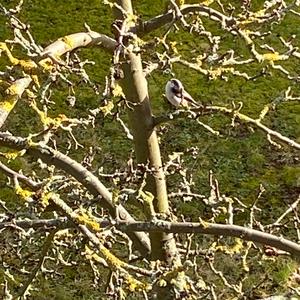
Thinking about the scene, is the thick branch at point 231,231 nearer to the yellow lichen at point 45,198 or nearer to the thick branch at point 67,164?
the thick branch at point 67,164

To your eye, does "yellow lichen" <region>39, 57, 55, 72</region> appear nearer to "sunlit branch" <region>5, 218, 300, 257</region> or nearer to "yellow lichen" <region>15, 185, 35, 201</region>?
"yellow lichen" <region>15, 185, 35, 201</region>

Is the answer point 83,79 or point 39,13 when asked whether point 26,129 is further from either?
point 83,79

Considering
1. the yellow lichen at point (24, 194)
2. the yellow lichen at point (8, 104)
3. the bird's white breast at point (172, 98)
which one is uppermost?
the bird's white breast at point (172, 98)

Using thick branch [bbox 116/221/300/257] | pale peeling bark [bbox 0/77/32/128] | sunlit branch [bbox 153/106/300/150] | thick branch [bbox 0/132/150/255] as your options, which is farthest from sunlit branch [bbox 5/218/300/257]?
sunlit branch [bbox 153/106/300/150]

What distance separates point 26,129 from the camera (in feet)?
29.8

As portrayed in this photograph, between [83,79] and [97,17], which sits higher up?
[97,17]

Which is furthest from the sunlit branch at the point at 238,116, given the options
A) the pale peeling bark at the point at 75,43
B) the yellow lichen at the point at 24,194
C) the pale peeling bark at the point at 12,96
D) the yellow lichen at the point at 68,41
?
the yellow lichen at the point at 24,194

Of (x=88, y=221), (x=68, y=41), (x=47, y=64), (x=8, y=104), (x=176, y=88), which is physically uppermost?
(x=176, y=88)

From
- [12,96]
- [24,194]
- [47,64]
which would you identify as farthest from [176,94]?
[24,194]

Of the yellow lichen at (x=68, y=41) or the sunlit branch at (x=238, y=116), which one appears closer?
the yellow lichen at (x=68, y=41)

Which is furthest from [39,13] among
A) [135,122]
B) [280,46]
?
[135,122]

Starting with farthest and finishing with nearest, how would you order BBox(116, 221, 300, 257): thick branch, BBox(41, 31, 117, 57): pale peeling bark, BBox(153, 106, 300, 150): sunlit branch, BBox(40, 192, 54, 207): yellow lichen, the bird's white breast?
the bird's white breast → BBox(153, 106, 300, 150): sunlit branch → BBox(41, 31, 117, 57): pale peeling bark → BBox(40, 192, 54, 207): yellow lichen → BBox(116, 221, 300, 257): thick branch

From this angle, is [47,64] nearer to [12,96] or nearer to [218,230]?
[12,96]

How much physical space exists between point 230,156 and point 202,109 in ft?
14.8
